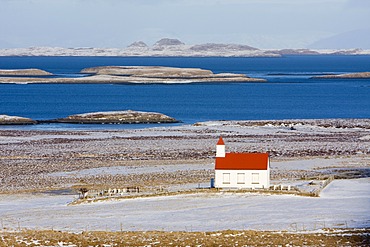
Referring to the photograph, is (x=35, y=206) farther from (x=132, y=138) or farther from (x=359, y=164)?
(x=132, y=138)

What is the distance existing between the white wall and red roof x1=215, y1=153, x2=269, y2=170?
0.62 ft

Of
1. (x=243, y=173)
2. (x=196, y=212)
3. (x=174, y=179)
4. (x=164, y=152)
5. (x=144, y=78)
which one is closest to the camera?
(x=196, y=212)

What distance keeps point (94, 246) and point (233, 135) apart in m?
41.9

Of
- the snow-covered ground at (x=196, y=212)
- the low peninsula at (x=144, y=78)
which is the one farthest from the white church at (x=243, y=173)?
the low peninsula at (x=144, y=78)

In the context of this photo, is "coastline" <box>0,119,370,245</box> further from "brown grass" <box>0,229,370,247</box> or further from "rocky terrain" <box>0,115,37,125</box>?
"rocky terrain" <box>0,115,37,125</box>

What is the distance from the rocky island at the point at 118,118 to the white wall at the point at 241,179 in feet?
142

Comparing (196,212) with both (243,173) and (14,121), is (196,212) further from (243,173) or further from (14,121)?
(14,121)

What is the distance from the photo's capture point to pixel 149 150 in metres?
58.1

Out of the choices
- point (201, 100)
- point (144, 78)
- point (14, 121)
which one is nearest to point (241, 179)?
point (14, 121)

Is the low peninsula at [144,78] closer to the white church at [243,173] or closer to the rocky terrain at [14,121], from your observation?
the rocky terrain at [14,121]

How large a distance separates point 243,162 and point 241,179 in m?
0.80

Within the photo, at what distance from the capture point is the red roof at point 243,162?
4044 cm

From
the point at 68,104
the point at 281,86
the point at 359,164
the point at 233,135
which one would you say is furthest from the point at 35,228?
the point at 281,86

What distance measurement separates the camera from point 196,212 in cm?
3516
